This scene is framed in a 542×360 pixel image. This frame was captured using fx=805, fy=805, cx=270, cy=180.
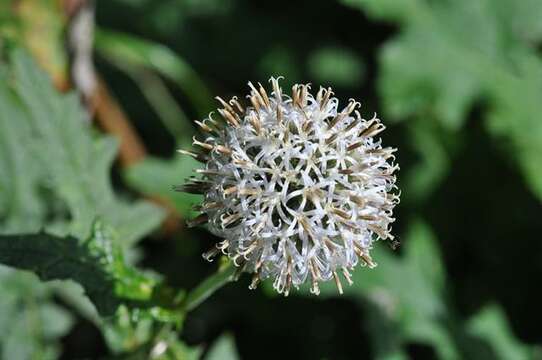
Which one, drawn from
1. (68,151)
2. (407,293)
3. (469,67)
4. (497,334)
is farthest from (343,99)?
(68,151)

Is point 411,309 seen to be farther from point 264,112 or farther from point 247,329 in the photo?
point 264,112

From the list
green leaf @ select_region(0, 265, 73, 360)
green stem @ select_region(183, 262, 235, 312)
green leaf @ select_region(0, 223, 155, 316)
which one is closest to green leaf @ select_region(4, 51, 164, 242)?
green leaf @ select_region(0, 223, 155, 316)

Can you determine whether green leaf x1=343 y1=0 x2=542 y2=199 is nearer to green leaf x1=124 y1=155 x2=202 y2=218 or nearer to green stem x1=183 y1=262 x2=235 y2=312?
green leaf x1=124 y1=155 x2=202 y2=218

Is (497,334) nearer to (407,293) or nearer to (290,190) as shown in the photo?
(407,293)

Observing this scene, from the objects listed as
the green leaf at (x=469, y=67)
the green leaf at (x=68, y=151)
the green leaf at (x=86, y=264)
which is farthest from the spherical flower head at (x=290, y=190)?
the green leaf at (x=469, y=67)

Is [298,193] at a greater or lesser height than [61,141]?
greater

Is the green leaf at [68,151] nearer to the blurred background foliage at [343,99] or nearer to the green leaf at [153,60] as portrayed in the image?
the blurred background foliage at [343,99]

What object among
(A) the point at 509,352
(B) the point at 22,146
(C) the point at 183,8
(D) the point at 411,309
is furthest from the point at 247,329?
(C) the point at 183,8
